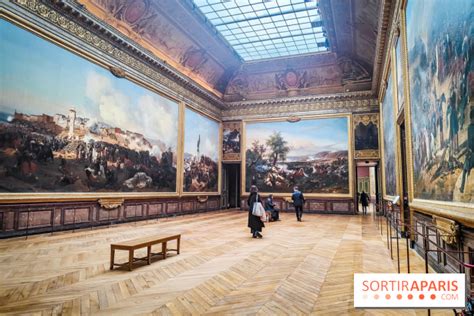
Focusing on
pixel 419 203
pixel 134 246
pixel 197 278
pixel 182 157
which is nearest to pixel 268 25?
pixel 182 157

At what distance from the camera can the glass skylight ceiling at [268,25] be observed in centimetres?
1541

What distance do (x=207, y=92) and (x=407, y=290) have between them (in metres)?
19.3

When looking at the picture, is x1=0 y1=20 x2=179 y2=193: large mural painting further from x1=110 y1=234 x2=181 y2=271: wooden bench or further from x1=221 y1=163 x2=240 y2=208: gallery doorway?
x1=221 y1=163 x2=240 y2=208: gallery doorway

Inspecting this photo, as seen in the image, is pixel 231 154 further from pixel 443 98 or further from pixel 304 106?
pixel 443 98

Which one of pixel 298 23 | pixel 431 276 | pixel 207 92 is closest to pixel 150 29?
pixel 207 92

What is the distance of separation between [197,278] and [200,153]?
15.2 meters

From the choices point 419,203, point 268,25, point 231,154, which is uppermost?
point 268,25

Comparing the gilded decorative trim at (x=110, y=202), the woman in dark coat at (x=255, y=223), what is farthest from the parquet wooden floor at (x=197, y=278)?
the gilded decorative trim at (x=110, y=202)

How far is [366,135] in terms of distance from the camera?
19984 millimetres

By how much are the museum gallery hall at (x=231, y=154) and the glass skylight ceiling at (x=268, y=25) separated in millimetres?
108

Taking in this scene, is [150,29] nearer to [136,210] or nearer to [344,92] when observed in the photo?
[136,210]

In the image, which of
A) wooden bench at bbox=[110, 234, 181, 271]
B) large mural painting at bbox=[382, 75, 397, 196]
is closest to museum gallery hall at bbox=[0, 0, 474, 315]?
wooden bench at bbox=[110, 234, 181, 271]

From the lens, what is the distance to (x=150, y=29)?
48.8 feet

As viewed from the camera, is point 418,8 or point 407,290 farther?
point 418,8
